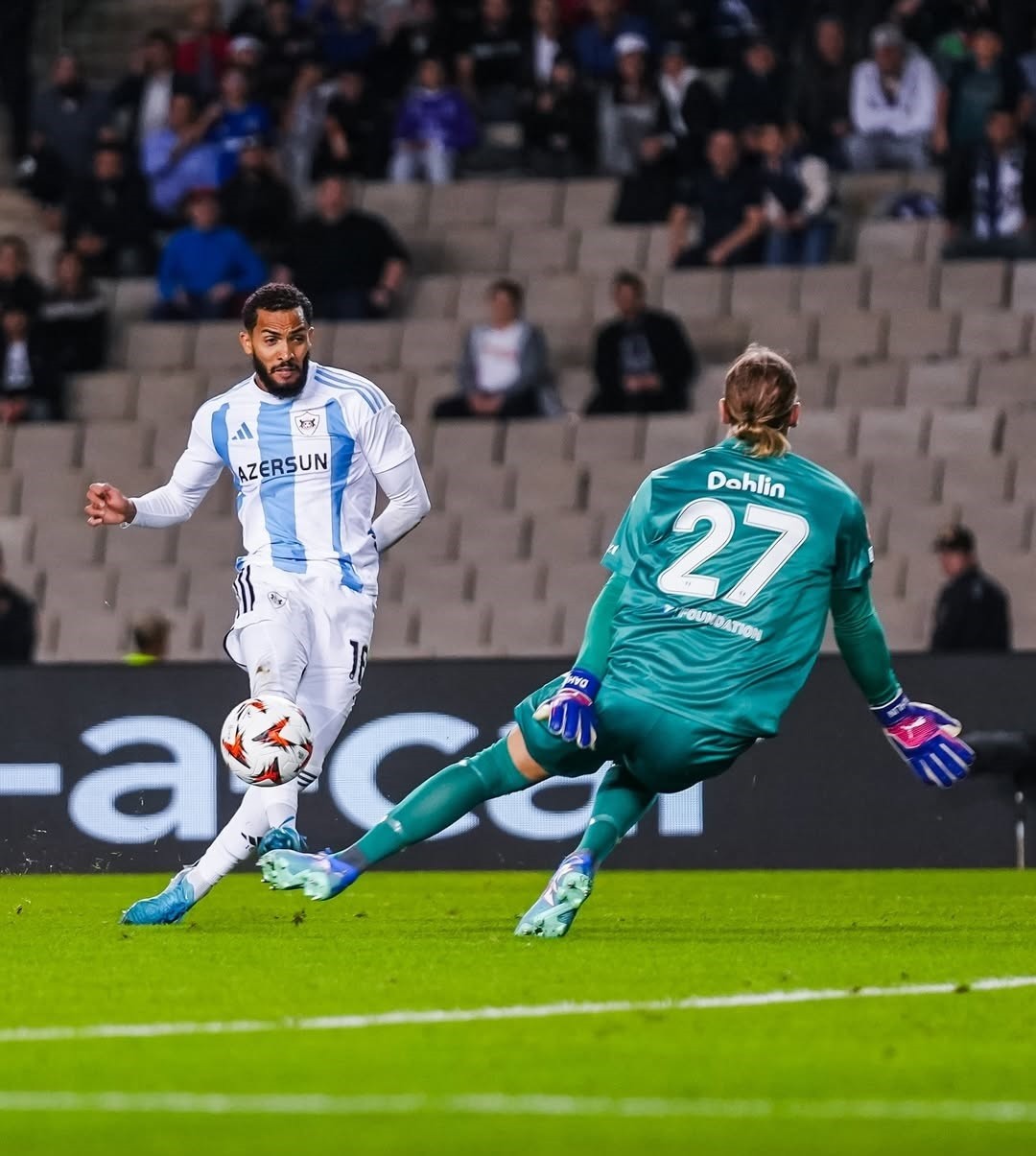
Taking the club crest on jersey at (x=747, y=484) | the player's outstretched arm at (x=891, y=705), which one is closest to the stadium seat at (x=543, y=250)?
the player's outstretched arm at (x=891, y=705)

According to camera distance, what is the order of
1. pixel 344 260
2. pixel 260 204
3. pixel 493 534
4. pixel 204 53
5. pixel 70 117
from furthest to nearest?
pixel 70 117 < pixel 204 53 < pixel 260 204 < pixel 344 260 < pixel 493 534

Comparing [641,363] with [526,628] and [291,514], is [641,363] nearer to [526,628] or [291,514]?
[526,628]

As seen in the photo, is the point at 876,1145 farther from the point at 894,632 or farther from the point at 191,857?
the point at 894,632

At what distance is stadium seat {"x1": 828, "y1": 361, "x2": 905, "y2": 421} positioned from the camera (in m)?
16.2

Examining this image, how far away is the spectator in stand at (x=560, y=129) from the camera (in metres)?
18.0

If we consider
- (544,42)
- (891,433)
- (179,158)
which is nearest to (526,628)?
(891,433)

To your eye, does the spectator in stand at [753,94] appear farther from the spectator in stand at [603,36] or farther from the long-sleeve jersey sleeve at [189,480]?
the long-sleeve jersey sleeve at [189,480]

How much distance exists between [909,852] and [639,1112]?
27.3ft

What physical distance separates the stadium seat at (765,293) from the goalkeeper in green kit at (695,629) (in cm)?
944

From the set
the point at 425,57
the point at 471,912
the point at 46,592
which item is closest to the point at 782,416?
the point at 471,912

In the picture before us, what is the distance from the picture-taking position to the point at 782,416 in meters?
7.53

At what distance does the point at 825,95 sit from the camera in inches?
700

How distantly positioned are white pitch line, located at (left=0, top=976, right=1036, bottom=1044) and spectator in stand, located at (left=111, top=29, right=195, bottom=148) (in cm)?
1436

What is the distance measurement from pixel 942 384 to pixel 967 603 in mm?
2568
